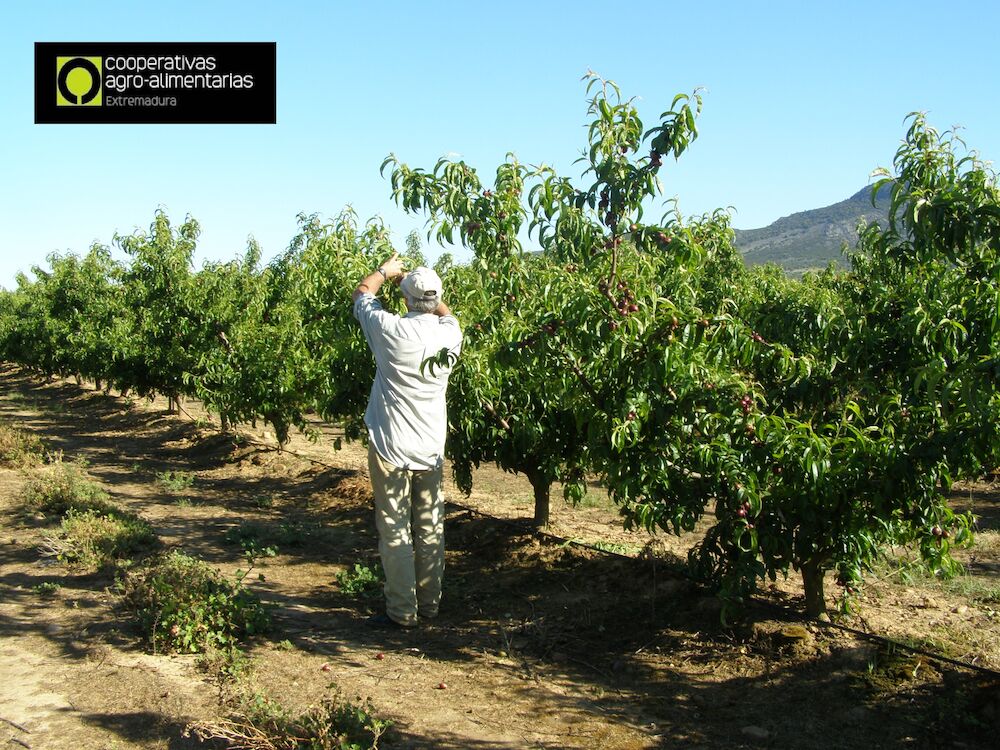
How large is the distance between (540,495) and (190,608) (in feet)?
10.7

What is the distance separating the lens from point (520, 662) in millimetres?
4797

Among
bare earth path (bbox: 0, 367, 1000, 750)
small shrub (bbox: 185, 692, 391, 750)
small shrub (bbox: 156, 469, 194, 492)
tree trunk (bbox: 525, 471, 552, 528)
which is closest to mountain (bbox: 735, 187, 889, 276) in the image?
small shrub (bbox: 156, 469, 194, 492)

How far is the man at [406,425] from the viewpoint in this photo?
5121mm

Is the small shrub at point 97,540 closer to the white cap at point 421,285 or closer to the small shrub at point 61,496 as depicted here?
the small shrub at point 61,496

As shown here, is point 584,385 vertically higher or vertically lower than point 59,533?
higher

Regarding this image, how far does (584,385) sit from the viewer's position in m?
4.81

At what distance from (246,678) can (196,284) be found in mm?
10244

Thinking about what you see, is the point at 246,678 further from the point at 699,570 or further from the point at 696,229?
the point at 696,229

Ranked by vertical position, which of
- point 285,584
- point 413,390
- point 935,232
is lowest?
point 285,584

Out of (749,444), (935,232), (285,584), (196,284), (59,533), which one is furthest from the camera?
(196,284)

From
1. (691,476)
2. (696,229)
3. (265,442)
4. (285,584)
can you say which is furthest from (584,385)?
(265,442)

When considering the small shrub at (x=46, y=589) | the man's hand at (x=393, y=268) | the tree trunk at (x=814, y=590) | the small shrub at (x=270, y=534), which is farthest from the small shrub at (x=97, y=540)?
the tree trunk at (x=814, y=590)

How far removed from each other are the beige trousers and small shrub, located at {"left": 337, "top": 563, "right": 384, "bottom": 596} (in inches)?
18.4

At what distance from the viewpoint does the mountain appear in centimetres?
8269
